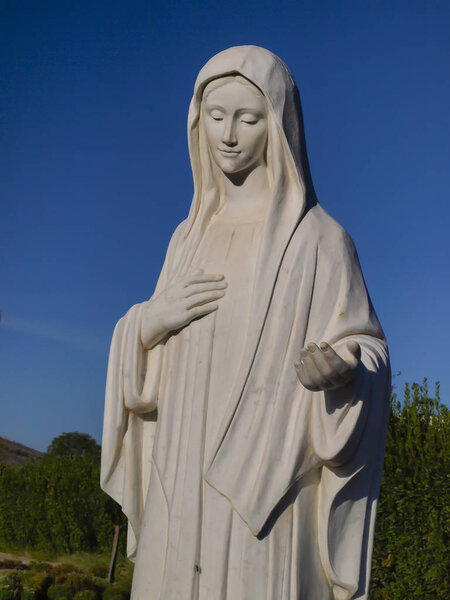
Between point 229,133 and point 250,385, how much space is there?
146cm

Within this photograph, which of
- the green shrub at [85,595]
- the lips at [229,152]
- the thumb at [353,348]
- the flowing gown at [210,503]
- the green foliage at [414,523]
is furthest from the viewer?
the green shrub at [85,595]

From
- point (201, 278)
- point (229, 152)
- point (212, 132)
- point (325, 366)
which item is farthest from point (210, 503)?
point (212, 132)

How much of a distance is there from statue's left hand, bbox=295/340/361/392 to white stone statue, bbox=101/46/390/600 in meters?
0.01

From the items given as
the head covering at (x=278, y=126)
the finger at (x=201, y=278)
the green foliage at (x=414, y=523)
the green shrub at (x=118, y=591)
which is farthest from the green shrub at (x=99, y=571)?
the head covering at (x=278, y=126)

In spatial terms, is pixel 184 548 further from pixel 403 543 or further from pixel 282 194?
pixel 403 543

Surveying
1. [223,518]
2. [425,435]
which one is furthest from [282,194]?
[425,435]

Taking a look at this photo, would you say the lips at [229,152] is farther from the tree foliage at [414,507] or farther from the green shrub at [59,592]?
the green shrub at [59,592]

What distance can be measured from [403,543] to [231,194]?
993cm

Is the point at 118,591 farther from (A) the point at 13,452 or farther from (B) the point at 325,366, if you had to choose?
(A) the point at 13,452

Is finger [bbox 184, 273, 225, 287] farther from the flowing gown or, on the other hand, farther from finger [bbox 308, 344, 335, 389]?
finger [bbox 308, 344, 335, 389]

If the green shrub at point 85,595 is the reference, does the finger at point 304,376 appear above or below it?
above

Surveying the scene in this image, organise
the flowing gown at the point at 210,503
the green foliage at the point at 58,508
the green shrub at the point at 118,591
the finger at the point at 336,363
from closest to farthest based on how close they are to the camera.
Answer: the finger at the point at 336,363
the flowing gown at the point at 210,503
the green shrub at the point at 118,591
the green foliage at the point at 58,508

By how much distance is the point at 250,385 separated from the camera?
163 inches

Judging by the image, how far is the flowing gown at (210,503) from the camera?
3.93 meters
